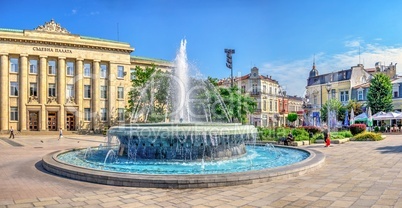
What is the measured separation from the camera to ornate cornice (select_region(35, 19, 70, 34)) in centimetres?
4378

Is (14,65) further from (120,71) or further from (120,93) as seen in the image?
(120,93)

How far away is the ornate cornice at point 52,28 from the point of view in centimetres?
4378

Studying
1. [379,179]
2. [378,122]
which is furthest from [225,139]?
[378,122]

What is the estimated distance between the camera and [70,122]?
45.1 meters

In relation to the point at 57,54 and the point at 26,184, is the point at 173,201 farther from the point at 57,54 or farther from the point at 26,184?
the point at 57,54

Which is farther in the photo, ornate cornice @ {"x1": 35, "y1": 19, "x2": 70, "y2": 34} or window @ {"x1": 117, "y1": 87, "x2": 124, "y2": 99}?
window @ {"x1": 117, "y1": 87, "x2": 124, "y2": 99}

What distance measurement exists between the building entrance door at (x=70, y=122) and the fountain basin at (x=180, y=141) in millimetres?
36142

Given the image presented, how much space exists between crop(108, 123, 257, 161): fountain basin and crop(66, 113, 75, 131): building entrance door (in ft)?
119

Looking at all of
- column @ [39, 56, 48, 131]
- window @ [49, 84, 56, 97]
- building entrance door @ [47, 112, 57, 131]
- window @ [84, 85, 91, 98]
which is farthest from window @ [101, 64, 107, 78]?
building entrance door @ [47, 112, 57, 131]

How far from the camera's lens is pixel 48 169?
10.2 m

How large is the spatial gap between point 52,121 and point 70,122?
2.41m

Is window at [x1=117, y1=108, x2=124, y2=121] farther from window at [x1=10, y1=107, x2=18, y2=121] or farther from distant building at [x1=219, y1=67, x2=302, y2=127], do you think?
distant building at [x1=219, y1=67, x2=302, y2=127]

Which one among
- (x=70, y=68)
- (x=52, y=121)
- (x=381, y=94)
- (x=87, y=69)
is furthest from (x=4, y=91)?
(x=381, y=94)

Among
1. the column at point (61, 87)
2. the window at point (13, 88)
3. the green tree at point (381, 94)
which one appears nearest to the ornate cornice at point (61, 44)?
the column at point (61, 87)
